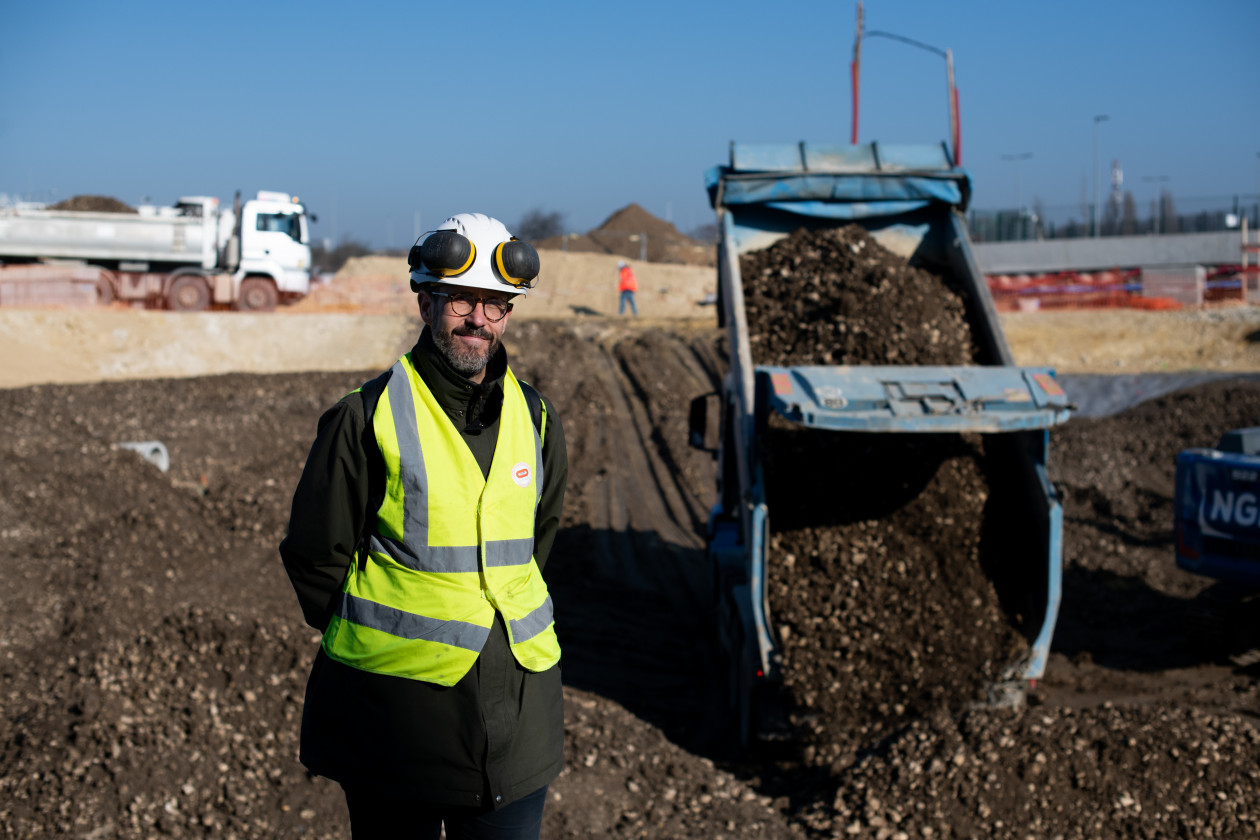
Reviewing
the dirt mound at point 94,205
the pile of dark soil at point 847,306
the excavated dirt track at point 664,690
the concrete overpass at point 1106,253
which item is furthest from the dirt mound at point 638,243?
the pile of dark soil at point 847,306

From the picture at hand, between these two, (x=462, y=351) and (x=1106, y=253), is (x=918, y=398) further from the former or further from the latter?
(x=1106, y=253)

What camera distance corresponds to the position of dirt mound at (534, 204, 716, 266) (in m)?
48.2

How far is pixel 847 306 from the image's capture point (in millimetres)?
7004

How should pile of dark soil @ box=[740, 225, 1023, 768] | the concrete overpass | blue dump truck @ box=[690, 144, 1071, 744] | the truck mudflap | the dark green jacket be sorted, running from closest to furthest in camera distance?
the dark green jacket
the truck mudflap
blue dump truck @ box=[690, 144, 1071, 744]
pile of dark soil @ box=[740, 225, 1023, 768]
the concrete overpass

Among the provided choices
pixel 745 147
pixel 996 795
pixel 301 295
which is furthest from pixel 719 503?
pixel 301 295

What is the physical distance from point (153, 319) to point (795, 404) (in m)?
21.9

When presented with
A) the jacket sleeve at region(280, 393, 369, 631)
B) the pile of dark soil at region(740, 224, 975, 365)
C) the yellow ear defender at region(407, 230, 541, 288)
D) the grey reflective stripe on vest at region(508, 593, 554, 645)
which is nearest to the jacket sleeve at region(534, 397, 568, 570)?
the grey reflective stripe on vest at region(508, 593, 554, 645)

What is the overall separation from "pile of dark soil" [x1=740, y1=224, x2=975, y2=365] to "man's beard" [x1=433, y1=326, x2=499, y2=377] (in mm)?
4542

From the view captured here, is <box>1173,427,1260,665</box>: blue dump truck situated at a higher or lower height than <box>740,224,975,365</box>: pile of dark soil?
lower

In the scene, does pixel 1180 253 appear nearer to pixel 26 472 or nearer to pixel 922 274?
pixel 922 274

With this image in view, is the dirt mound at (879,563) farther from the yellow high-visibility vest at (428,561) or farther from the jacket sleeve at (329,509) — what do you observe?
the jacket sleeve at (329,509)

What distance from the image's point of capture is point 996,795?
194 inches

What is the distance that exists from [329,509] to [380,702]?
0.47m

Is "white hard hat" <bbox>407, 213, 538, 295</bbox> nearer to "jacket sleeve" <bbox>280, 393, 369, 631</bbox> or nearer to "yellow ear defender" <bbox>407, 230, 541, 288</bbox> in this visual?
"yellow ear defender" <bbox>407, 230, 541, 288</bbox>
